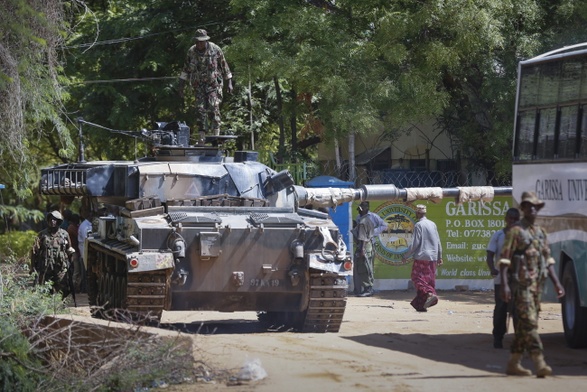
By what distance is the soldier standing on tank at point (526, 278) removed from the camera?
9.99 m

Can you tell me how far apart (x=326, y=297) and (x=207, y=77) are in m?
5.25

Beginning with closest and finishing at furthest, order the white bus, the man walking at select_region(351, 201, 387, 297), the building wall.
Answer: the white bus, the man walking at select_region(351, 201, 387, 297), the building wall

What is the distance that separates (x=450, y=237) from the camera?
854 inches

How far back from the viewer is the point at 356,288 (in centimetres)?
2133

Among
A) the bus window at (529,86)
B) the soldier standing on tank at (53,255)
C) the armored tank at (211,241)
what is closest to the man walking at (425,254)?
the armored tank at (211,241)

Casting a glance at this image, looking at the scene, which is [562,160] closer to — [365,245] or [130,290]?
[130,290]

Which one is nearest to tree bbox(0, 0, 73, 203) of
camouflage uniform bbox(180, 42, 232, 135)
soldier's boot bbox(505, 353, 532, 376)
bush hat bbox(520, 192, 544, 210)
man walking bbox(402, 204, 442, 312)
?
camouflage uniform bbox(180, 42, 232, 135)

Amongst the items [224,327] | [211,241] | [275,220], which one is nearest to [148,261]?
[211,241]

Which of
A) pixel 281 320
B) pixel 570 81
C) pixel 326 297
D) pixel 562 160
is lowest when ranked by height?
pixel 281 320

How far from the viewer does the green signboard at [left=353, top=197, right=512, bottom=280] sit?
2167 cm

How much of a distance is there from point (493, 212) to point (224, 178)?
779cm

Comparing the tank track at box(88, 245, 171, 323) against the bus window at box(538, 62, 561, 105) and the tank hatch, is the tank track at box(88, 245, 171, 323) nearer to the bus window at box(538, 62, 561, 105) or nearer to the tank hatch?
the tank hatch

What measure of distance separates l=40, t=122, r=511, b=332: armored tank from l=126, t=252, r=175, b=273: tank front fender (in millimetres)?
11

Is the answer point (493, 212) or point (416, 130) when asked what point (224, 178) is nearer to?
point (493, 212)
